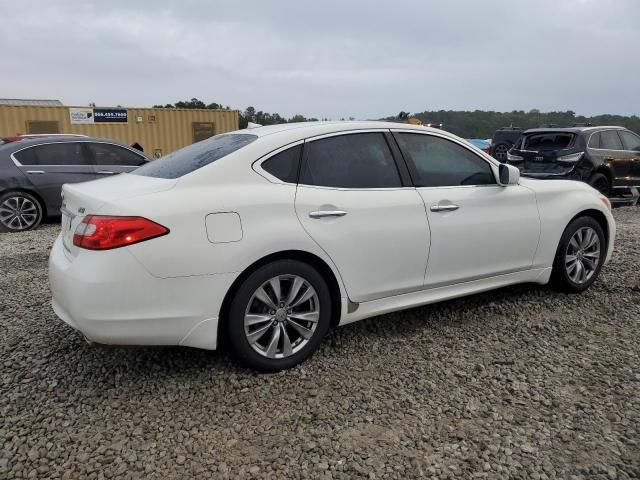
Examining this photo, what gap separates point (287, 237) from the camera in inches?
116

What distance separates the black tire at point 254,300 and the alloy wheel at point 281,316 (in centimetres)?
2

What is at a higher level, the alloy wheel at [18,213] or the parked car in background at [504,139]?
the parked car in background at [504,139]

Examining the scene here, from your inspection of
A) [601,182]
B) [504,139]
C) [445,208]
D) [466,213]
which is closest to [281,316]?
[445,208]

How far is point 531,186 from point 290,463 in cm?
293

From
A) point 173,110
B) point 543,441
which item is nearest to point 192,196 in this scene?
point 543,441

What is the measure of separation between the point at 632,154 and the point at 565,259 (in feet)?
24.2

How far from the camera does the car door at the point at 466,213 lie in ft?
11.7

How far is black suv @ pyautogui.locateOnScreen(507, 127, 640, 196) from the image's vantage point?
940 cm

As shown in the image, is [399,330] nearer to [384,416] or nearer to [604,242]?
[384,416]

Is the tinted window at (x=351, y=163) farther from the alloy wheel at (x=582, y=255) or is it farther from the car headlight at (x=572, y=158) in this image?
the car headlight at (x=572, y=158)

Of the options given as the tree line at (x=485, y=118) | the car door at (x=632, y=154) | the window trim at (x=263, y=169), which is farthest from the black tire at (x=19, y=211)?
the tree line at (x=485, y=118)

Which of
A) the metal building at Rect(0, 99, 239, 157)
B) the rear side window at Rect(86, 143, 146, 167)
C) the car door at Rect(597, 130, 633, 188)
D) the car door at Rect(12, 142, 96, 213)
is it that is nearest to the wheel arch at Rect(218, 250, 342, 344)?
the car door at Rect(12, 142, 96, 213)

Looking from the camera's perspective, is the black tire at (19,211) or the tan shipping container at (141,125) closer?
the black tire at (19,211)

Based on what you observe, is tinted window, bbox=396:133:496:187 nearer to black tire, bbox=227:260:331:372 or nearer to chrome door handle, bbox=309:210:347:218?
chrome door handle, bbox=309:210:347:218
